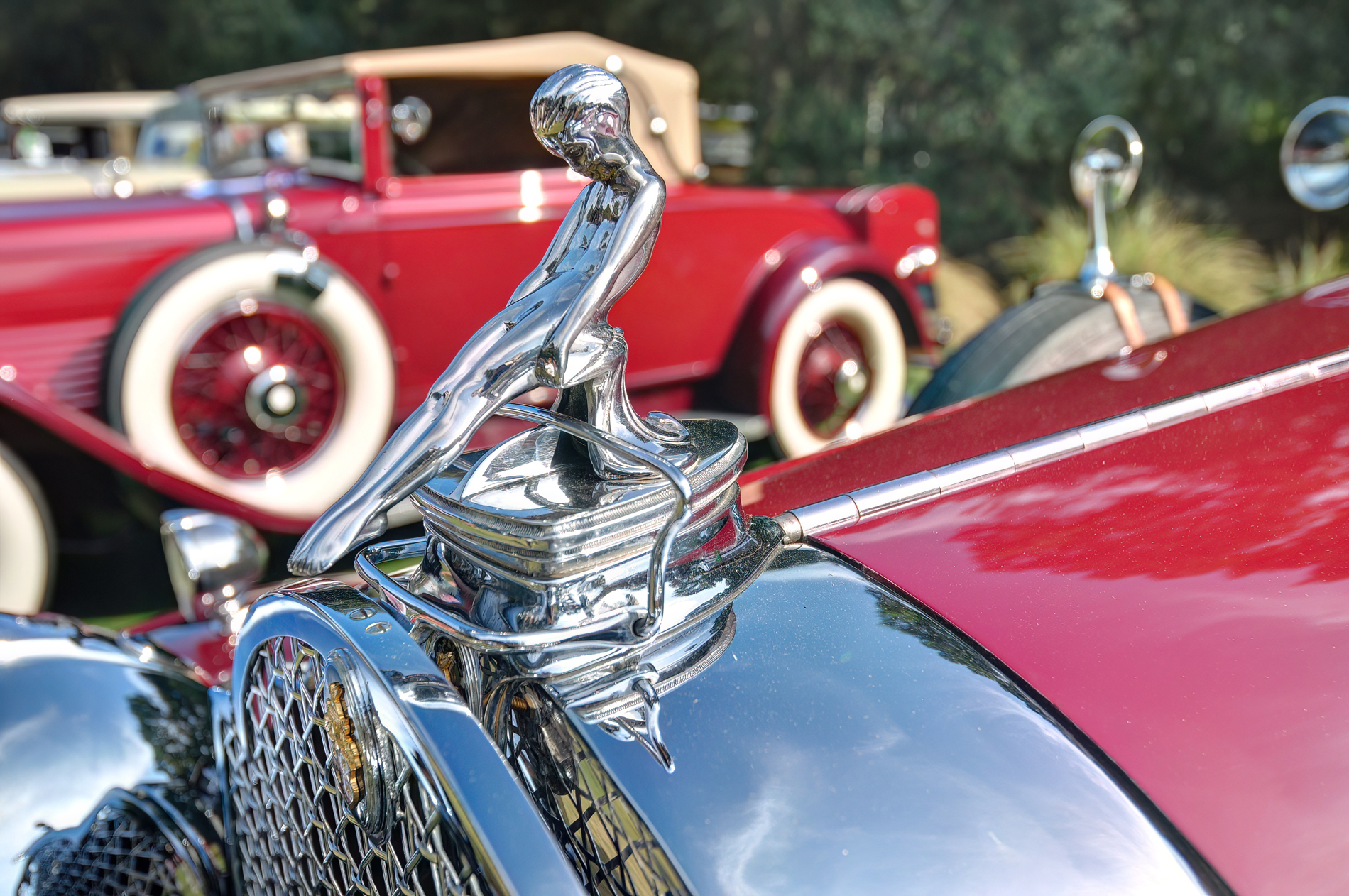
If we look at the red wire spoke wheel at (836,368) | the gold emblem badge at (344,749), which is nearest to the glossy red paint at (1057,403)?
the gold emblem badge at (344,749)

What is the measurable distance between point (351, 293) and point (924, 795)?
3383mm

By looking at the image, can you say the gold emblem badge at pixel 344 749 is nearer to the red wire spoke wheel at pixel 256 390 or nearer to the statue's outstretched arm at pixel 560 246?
the statue's outstretched arm at pixel 560 246

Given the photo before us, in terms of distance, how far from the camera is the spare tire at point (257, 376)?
3.50 meters

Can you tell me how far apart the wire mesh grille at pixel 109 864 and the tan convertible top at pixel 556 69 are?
3169 mm

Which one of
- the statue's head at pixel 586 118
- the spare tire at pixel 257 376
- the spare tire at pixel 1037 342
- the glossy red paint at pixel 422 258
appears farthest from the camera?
the glossy red paint at pixel 422 258

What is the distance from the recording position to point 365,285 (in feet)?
13.4

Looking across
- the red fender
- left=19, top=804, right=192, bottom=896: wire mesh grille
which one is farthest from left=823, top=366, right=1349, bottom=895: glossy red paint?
the red fender

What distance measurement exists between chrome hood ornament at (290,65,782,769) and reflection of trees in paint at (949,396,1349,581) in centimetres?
31

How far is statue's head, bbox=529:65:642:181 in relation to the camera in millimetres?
872

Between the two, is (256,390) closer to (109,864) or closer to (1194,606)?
(109,864)

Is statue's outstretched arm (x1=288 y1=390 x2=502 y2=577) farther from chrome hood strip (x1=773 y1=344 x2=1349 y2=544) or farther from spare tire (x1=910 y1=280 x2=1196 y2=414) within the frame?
spare tire (x1=910 y1=280 x2=1196 y2=414)

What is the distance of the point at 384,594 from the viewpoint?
100 centimetres

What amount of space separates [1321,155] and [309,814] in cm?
238

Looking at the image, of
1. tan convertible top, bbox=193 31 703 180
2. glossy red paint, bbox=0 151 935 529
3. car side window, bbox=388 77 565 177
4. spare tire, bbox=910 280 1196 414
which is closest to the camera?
spare tire, bbox=910 280 1196 414
